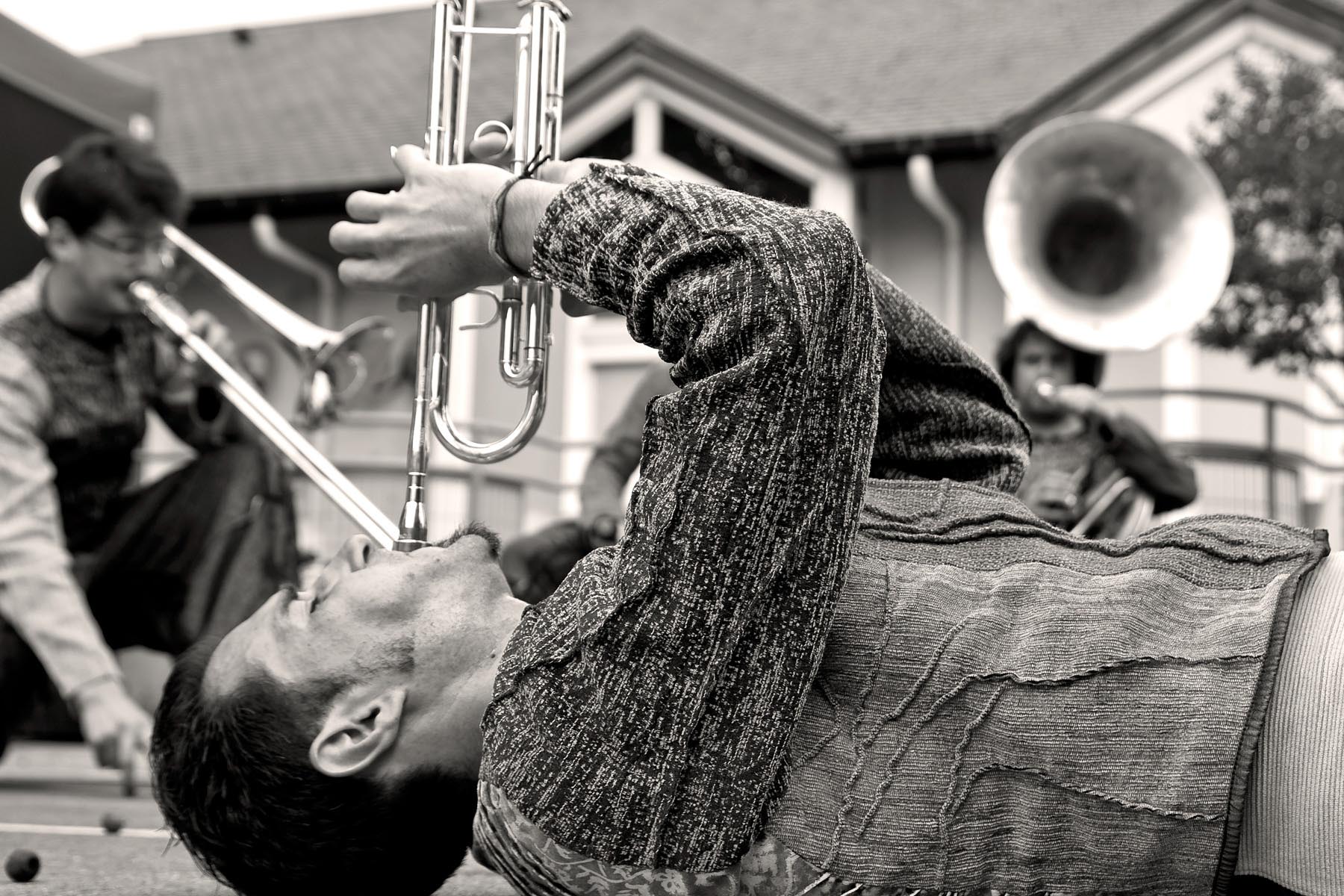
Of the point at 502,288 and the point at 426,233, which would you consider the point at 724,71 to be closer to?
the point at 502,288

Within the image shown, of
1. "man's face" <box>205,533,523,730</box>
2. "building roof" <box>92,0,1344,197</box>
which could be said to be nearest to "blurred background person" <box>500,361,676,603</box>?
"man's face" <box>205,533,523,730</box>

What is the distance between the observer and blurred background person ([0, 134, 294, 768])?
13.4ft

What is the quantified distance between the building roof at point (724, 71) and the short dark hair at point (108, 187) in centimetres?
622

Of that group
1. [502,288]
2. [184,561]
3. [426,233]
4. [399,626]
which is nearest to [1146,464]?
[184,561]

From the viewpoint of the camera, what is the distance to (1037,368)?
498 cm

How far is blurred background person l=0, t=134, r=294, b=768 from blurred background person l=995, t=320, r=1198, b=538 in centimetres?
233

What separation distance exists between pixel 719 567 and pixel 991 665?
0.97ft

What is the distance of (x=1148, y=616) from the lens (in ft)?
5.10

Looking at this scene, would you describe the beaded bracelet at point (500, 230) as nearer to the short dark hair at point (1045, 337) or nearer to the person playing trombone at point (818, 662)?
the person playing trombone at point (818, 662)

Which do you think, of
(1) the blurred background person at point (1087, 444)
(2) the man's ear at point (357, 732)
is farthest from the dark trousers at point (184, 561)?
(2) the man's ear at point (357, 732)

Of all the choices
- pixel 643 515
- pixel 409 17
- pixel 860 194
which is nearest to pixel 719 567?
pixel 643 515

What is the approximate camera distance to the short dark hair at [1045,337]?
16.5 feet

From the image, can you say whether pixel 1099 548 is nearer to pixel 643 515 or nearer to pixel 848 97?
pixel 643 515

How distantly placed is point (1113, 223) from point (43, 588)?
3.63 meters
